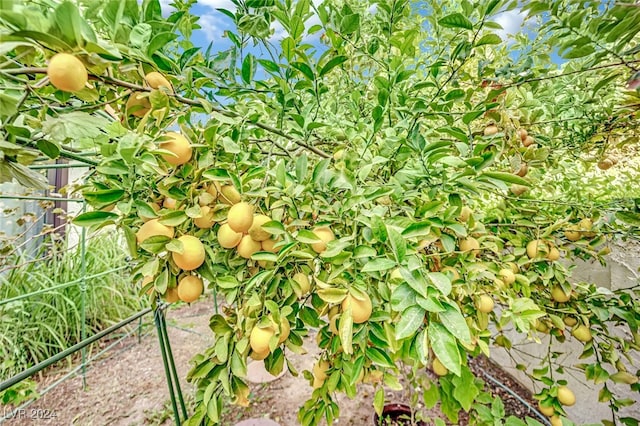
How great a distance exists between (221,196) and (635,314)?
103 centimetres

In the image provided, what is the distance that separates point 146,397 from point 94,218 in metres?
1.89

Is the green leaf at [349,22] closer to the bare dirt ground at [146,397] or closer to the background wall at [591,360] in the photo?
the background wall at [591,360]

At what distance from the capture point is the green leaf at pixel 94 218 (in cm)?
44

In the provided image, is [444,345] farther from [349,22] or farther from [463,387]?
[349,22]

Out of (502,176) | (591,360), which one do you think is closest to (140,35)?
(502,176)

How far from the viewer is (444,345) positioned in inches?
12.8

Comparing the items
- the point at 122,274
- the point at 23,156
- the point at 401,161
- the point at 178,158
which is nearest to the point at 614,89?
the point at 401,161

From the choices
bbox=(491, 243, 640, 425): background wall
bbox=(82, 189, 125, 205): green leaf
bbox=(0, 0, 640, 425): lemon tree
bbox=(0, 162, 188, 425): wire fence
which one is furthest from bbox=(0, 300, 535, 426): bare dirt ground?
bbox=(82, 189, 125, 205): green leaf

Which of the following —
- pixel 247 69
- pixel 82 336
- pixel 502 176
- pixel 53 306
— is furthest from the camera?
pixel 53 306

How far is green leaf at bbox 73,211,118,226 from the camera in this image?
44 cm

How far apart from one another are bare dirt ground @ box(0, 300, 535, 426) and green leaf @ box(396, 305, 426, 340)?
1560 millimetres

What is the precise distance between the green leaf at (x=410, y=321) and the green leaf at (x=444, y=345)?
0.02 meters

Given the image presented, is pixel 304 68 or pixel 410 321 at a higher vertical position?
pixel 304 68

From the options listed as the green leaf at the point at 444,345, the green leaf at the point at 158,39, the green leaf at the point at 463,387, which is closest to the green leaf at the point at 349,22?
the green leaf at the point at 158,39
